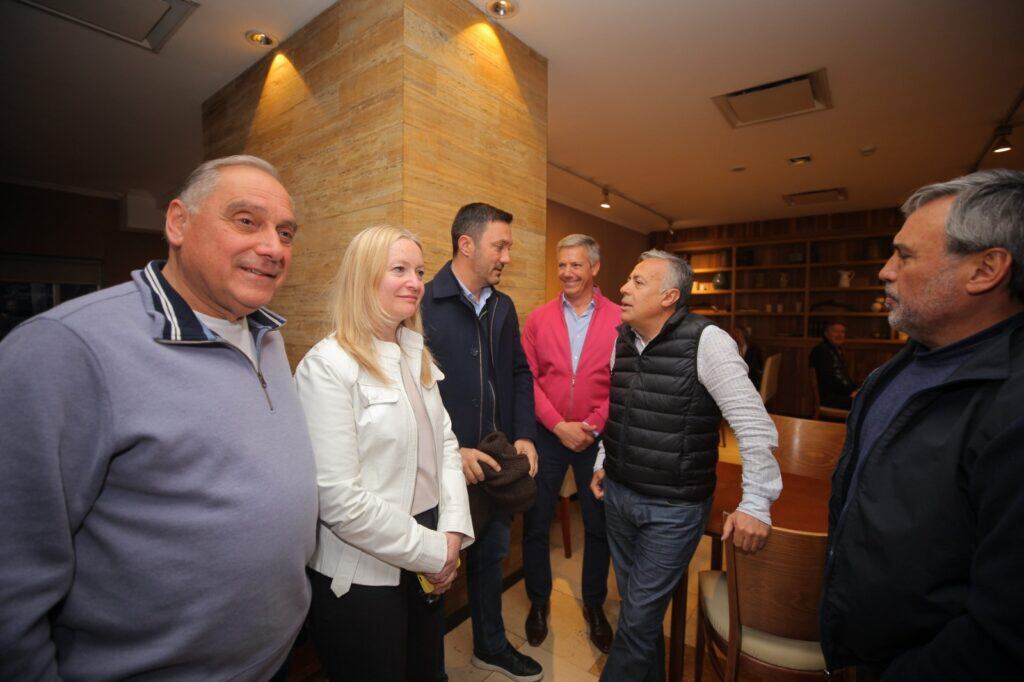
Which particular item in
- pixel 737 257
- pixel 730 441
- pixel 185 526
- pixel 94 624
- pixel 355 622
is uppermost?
pixel 737 257

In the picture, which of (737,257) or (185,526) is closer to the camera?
(185,526)

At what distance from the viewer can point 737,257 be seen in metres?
7.90

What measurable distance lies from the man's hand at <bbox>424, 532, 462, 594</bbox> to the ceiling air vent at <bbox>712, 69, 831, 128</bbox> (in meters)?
3.46

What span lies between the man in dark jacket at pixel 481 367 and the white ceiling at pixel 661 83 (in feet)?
4.56

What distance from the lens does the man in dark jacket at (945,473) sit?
74 centimetres

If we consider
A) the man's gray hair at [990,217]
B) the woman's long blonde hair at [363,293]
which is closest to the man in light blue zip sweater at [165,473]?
the woman's long blonde hair at [363,293]

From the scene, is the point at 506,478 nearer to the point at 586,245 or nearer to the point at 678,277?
the point at 678,277

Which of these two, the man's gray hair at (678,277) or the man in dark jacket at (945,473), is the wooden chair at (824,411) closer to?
the man's gray hair at (678,277)

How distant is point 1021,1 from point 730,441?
394 cm

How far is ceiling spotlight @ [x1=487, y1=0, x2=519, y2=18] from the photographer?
7.49 feet

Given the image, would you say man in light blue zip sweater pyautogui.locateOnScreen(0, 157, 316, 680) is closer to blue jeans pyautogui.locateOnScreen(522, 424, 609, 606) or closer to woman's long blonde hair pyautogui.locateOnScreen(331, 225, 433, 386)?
woman's long blonde hair pyautogui.locateOnScreen(331, 225, 433, 386)

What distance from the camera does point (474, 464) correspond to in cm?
163

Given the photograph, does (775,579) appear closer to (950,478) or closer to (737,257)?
(950,478)

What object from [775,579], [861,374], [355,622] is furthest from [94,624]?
[861,374]
